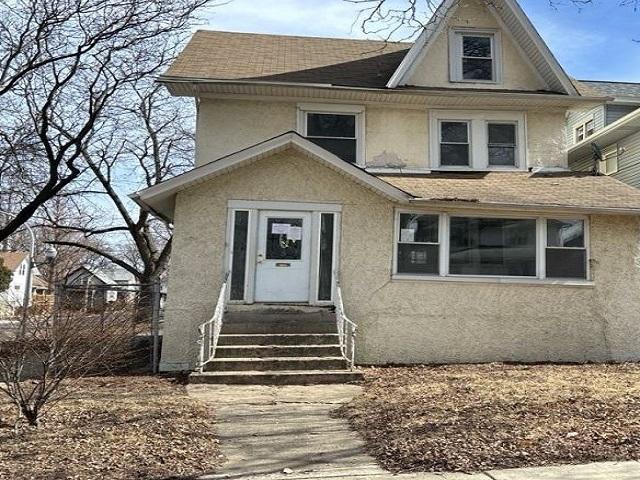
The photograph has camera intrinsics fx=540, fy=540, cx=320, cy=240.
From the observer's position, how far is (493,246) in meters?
10.8

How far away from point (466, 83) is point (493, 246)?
14.0 feet

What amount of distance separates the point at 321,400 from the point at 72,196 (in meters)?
18.9

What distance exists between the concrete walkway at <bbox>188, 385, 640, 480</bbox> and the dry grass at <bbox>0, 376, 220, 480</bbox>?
9.9 inches

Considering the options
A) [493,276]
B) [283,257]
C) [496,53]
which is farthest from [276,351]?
[496,53]

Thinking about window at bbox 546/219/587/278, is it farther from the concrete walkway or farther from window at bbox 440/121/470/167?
the concrete walkway

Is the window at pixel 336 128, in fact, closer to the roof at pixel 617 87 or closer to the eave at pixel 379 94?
the eave at pixel 379 94

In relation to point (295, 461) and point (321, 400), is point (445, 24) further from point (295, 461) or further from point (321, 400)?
point (295, 461)

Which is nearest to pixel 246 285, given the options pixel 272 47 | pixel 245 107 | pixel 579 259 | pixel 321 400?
pixel 321 400

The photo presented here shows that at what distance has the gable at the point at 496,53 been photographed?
12391 mm

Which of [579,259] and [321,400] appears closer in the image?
[321,400]

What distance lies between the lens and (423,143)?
488 inches

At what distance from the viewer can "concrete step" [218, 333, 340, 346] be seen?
9.20 metres

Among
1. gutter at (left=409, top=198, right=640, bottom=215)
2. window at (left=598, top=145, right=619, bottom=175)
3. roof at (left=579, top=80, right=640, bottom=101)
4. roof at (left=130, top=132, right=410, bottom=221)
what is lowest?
gutter at (left=409, top=198, right=640, bottom=215)

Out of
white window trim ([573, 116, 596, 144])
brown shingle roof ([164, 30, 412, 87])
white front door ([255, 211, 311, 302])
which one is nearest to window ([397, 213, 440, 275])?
white front door ([255, 211, 311, 302])
